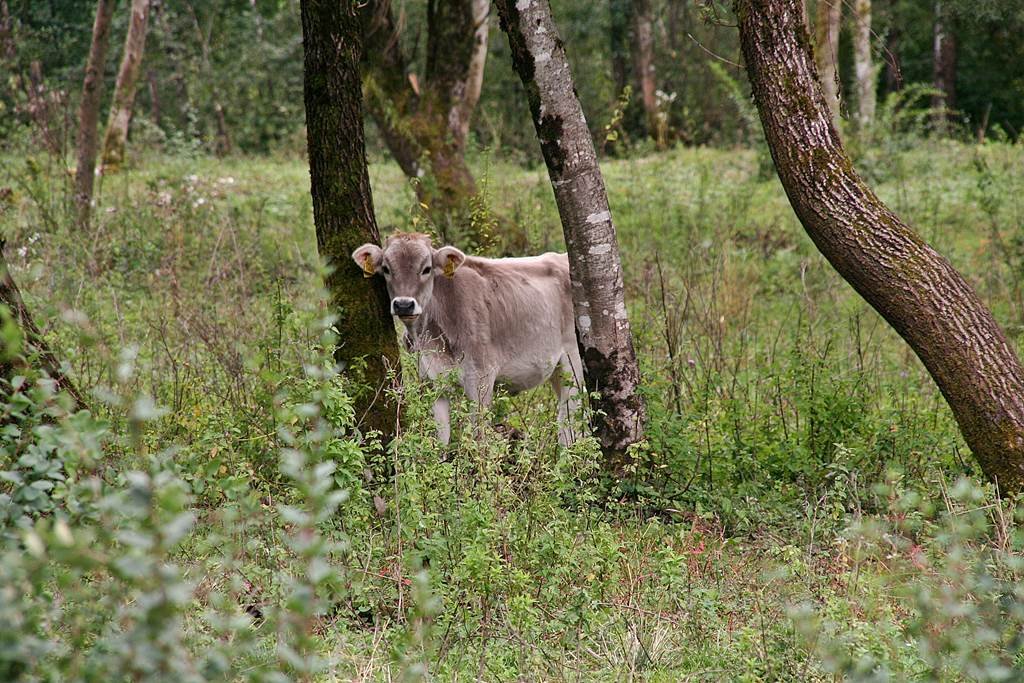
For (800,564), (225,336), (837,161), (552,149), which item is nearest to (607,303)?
(552,149)

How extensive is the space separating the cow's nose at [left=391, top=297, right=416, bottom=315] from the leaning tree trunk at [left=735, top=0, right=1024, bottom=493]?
220cm

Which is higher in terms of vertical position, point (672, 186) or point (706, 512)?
point (672, 186)

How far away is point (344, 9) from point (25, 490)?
397 centimetres

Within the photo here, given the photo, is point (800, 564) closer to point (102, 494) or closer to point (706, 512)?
point (706, 512)

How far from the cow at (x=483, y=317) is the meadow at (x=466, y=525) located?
392 millimetres

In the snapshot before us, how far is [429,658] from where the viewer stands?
14.2 feet

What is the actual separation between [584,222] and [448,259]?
1.13m

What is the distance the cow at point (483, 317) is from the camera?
7047mm

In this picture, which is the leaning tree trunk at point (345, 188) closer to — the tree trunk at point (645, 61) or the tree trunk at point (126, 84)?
the tree trunk at point (126, 84)

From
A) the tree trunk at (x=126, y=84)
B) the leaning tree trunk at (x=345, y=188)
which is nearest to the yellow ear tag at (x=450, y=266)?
the leaning tree trunk at (x=345, y=188)

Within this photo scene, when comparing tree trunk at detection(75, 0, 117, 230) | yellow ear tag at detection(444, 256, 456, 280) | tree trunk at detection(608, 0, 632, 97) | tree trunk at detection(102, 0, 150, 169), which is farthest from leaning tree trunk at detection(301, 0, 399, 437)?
tree trunk at detection(608, 0, 632, 97)

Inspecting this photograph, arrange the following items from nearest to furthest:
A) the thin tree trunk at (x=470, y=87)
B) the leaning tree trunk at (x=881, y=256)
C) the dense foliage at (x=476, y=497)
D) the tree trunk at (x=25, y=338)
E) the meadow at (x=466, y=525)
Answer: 1. the meadow at (x=466, y=525)
2. the dense foliage at (x=476, y=497)
3. the tree trunk at (x=25, y=338)
4. the leaning tree trunk at (x=881, y=256)
5. the thin tree trunk at (x=470, y=87)

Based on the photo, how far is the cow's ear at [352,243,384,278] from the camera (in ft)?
21.3

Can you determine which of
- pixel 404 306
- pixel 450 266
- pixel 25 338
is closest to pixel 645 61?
pixel 450 266
